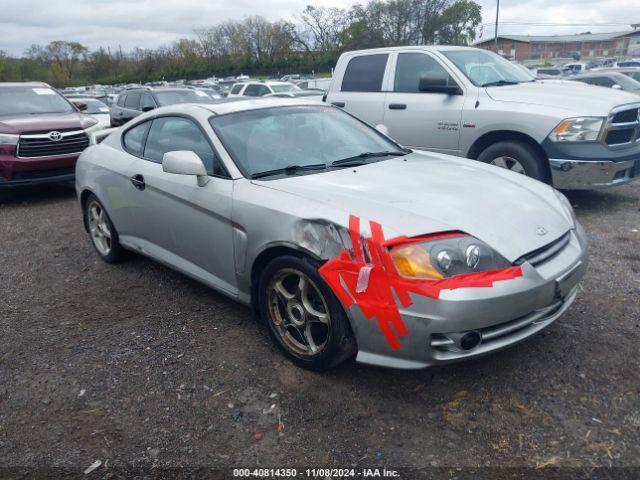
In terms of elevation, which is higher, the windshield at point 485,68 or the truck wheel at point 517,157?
the windshield at point 485,68

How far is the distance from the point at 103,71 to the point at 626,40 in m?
89.6

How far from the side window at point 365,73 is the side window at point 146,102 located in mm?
6773

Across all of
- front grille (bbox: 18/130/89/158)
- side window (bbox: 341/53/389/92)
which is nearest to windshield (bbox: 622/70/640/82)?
side window (bbox: 341/53/389/92)

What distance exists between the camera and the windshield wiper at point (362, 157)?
362 centimetres

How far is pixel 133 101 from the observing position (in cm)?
1370

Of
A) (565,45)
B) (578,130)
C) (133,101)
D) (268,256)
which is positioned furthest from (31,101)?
(565,45)

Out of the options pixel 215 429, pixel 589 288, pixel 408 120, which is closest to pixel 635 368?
pixel 589 288

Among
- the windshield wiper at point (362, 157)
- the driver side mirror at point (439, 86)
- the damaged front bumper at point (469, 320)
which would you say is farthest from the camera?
the driver side mirror at point (439, 86)

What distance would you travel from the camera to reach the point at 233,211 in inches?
127

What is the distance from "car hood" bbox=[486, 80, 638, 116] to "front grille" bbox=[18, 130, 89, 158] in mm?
6167

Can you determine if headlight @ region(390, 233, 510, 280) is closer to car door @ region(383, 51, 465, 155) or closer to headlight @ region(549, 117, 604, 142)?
headlight @ region(549, 117, 604, 142)

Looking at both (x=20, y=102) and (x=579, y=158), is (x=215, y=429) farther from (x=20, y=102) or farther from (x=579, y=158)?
(x=20, y=102)

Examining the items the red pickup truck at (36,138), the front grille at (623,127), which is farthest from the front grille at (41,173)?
the front grille at (623,127)

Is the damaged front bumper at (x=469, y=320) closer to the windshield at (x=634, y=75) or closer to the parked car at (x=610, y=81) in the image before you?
the parked car at (x=610, y=81)
